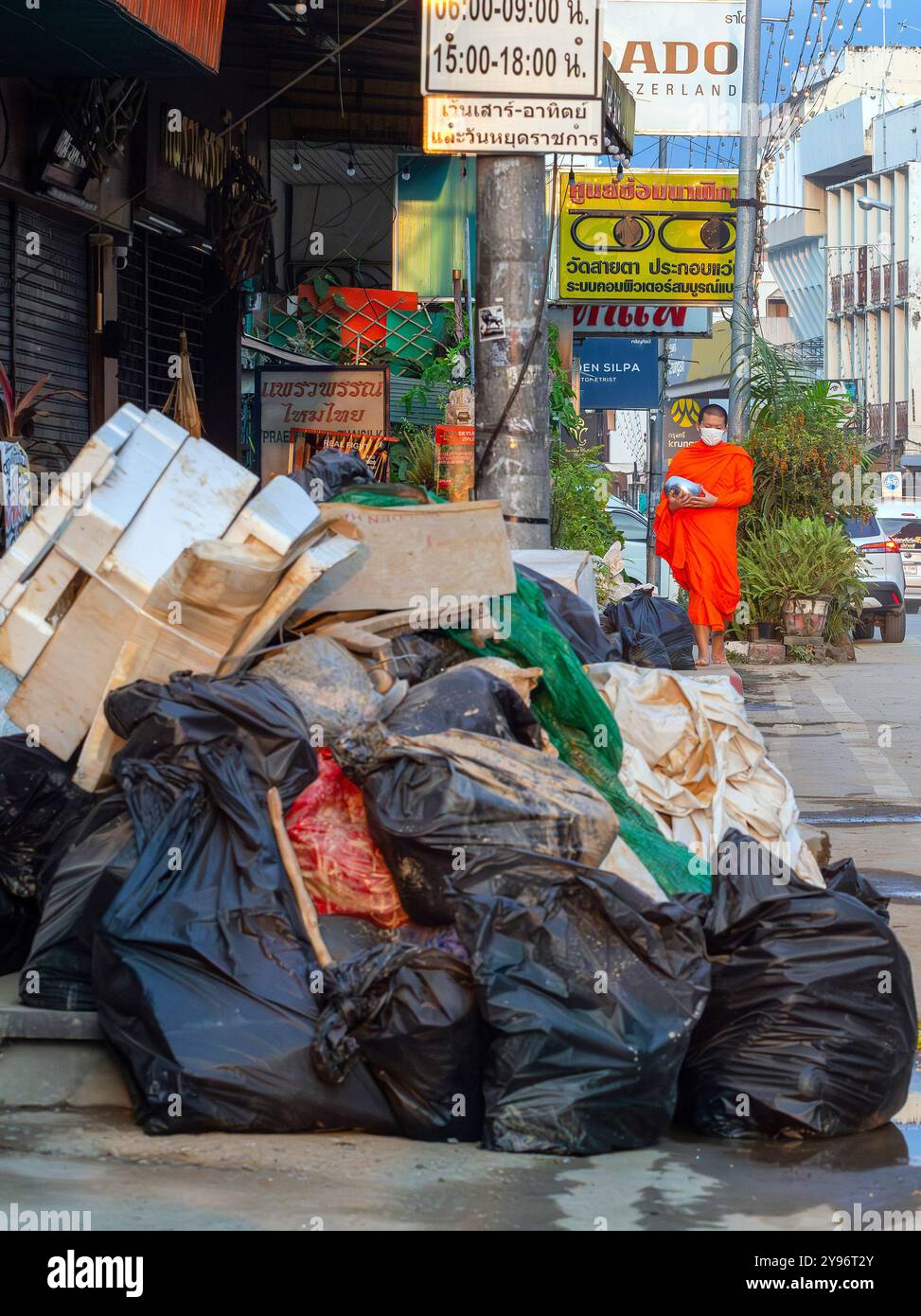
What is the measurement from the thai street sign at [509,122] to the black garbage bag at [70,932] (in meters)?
3.80

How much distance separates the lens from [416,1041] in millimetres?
3668

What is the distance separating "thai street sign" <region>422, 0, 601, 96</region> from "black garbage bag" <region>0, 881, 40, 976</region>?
3.93 meters

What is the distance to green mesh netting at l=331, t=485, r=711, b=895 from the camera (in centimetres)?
491

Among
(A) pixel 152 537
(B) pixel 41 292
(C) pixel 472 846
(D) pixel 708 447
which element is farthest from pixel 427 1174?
(D) pixel 708 447

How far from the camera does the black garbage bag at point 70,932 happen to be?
4.08m

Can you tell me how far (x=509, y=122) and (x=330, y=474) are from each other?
178 centimetres

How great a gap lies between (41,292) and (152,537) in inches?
167

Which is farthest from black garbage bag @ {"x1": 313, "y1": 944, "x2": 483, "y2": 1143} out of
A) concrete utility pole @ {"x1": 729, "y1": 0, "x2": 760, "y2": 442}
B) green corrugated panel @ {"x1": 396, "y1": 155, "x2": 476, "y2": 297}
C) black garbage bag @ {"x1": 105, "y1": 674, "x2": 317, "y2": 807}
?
concrete utility pole @ {"x1": 729, "y1": 0, "x2": 760, "y2": 442}

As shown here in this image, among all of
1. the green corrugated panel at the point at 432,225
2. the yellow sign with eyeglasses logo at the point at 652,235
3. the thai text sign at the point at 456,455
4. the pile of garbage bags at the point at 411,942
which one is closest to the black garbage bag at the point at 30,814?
the pile of garbage bags at the point at 411,942

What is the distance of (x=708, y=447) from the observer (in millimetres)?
11844

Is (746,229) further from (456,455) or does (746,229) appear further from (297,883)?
(297,883)

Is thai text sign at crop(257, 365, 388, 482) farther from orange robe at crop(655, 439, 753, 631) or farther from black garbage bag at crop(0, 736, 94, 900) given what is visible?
black garbage bag at crop(0, 736, 94, 900)

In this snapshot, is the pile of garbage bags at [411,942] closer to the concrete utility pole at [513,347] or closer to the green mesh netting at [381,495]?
the green mesh netting at [381,495]

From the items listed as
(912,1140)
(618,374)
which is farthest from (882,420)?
(912,1140)
